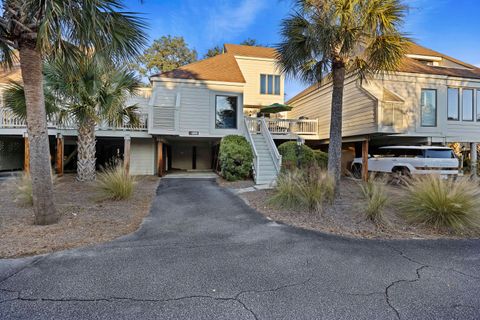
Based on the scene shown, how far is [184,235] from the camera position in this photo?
17.1ft

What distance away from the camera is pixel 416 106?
1315 centimetres

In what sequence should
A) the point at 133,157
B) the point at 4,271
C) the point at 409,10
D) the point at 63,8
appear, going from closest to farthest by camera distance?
the point at 4,271 → the point at 63,8 → the point at 409,10 → the point at 133,157

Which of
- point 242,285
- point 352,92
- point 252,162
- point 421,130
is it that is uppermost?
point 352,92

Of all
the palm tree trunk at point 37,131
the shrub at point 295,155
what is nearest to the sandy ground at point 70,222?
the palm tree trunk at point 37,131

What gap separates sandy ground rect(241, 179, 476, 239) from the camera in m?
5.39

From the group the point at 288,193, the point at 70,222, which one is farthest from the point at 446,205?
the point at 70,222

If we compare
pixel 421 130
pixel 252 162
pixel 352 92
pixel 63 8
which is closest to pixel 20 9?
pixel 63 8

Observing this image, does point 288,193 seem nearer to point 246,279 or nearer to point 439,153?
point 246,279

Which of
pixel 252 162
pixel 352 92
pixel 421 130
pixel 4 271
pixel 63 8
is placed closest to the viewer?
pixel 4 271

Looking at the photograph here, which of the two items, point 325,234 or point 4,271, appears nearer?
point 4,271

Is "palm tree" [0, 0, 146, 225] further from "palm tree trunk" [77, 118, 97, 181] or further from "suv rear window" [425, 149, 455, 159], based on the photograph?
"suv rear window" [425, 149, 455, 159]

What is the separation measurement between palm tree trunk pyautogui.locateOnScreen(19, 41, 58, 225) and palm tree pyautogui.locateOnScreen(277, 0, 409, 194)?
6539 mm

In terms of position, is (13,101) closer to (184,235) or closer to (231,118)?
(184,235)

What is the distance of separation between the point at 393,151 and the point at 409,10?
7.05 metres
